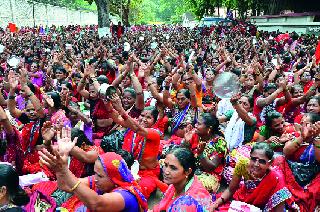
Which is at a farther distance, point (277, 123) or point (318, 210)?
point (277, 123)

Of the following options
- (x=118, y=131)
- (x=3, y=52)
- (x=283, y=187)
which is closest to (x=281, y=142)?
(x=283, y=187)

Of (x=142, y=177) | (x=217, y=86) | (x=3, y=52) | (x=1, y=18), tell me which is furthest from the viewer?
(x=1, y=18)

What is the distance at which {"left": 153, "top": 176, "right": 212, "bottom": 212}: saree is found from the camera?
246cm

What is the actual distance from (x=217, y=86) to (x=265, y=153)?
7.81 ft

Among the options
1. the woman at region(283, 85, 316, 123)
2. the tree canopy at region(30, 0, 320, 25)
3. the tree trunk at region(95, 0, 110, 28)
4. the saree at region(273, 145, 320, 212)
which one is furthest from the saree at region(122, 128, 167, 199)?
the tree canopy at region(30, 0, 320, 25)

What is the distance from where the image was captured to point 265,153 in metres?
3.06

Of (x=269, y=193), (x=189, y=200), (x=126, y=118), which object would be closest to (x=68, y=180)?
(x=189, y=200)

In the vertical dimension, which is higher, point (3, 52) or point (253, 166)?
point (3, 52)

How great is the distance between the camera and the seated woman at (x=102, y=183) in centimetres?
205

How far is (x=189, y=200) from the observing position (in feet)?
8.13

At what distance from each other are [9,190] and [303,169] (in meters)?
2.46

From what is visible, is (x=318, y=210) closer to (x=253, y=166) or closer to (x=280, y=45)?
(x=253, y=166)

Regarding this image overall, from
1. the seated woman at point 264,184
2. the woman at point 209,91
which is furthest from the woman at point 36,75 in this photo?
the seated woman at point 264,184

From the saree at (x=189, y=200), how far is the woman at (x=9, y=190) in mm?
999
